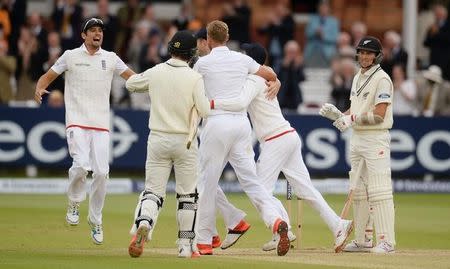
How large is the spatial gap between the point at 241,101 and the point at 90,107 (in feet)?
7.35

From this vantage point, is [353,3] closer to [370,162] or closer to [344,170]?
[344,170]

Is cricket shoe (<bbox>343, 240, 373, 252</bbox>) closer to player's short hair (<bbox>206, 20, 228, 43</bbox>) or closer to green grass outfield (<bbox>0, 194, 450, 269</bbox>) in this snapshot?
green grass outfield (<bbox>0, 194, 450, 269</bbox>)

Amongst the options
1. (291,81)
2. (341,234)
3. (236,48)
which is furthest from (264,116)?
(236,48)

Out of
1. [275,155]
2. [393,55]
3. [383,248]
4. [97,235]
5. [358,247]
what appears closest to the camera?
[383,248]

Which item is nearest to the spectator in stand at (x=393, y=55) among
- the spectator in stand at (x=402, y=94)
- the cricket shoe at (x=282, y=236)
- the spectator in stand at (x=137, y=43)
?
the spectator in stand at (x=402, y=94)

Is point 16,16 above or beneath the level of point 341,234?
above

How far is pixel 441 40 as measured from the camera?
26.6 meters

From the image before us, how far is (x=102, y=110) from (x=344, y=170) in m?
9.70

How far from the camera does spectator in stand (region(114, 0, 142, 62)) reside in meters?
27.3

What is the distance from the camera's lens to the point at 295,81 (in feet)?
82.1

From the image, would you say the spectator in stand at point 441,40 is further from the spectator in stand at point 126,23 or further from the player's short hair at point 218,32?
the player's short hair at point 218,32

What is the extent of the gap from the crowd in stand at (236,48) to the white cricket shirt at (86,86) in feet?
29.0

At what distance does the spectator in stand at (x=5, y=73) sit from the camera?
25.0 m

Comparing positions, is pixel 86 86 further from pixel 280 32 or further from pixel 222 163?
pixel 280 32
